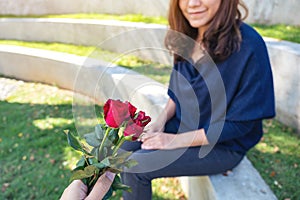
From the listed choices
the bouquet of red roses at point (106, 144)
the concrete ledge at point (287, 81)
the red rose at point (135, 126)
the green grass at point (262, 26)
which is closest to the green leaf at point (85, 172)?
the bouquet of red roses at point (106, 144)

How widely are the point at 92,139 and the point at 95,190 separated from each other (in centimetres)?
15

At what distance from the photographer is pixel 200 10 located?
145 centimetres

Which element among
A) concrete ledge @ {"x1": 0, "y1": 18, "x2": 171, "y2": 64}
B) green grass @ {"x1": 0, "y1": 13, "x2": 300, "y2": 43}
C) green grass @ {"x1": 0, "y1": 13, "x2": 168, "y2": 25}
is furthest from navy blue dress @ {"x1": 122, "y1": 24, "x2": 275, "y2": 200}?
green grass @ {"x1": 0, "y1": 13, "x2": 168, "y2": 25}

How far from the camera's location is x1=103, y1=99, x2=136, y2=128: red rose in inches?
29.6

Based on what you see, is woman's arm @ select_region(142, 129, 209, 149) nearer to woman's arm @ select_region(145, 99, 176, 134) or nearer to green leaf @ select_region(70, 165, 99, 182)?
woman's arm @ select_region(145, 99, 176, 134)

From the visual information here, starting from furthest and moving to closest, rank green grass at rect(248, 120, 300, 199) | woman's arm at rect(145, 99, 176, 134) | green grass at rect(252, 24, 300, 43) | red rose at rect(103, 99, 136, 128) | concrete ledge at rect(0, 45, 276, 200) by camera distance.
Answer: green grass at rect(252, 24, 300, 43) < green grass at rect(248, 120, 300, 199) < woman's arm at rect(145, 99, 176, 134) < concrete ledge at rect(0, 45, 276, 200) < red rose at rect(103, 99, 136, 128)

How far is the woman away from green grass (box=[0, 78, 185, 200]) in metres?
0.65

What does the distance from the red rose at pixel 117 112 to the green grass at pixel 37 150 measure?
1.33 m

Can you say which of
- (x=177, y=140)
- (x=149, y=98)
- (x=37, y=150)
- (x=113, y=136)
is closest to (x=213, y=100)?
(x=177, y=140)

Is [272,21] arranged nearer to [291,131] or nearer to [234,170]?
[291,131]

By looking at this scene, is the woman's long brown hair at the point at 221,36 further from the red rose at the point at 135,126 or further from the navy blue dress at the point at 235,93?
the red rose at the point at 135,126

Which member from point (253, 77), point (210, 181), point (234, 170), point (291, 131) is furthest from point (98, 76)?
point (291, 131)

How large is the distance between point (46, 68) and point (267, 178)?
10.4ft

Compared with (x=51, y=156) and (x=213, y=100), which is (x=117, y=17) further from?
(x=213, y=100)
